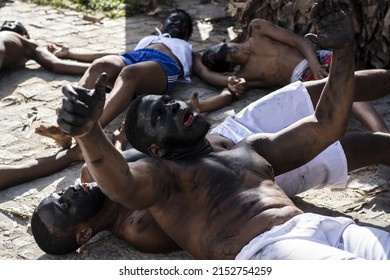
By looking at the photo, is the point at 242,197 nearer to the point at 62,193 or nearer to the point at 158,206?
the point at 158,206

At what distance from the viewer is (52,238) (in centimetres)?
329

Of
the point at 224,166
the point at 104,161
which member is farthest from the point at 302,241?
the point at 104,161

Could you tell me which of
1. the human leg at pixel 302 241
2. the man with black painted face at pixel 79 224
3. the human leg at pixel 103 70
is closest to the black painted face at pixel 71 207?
the man with black painted face at pixel 79 224

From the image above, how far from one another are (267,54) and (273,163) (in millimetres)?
2028

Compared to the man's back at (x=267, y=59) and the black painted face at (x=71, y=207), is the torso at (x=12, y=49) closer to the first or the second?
the man's back at (x=267, y=59)

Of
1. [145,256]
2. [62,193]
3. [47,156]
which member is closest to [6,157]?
[47,156]

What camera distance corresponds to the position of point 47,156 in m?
4.29

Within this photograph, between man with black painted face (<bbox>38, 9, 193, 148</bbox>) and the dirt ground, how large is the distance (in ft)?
0.54

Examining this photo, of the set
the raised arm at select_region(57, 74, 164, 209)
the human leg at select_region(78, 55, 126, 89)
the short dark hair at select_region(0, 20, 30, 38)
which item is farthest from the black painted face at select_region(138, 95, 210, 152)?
the short dark hair at select_region(0, 20, 30, 38)

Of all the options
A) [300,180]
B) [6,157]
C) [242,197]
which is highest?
[242,197]

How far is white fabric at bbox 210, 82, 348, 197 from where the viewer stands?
11.7 feet

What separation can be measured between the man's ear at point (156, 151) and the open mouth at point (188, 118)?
0.49 feet

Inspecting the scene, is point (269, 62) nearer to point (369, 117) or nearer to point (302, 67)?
point (302, 67)

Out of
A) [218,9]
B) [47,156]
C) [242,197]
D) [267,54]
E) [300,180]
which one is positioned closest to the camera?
[242,197]
